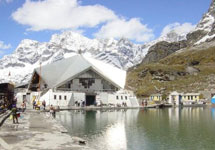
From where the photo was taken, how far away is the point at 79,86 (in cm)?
7194

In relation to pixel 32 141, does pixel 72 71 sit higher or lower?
higher

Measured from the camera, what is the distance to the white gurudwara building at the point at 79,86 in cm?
6550

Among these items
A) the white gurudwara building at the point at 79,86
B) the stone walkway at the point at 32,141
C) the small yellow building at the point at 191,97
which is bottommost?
the stone walkway at the point at 32,141

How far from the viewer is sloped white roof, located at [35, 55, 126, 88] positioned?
69.7m

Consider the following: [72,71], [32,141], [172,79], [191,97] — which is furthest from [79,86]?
[172,79]

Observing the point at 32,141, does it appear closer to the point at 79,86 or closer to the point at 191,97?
the point at 79,86

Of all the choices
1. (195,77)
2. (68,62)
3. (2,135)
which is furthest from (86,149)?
(195,77)

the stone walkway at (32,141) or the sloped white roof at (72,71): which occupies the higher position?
the sloped white roof at (72,71)

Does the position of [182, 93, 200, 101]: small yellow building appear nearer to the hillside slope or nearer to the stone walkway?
the hillside slope

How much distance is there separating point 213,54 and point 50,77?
14548 centimetres

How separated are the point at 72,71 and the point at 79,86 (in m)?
3.83

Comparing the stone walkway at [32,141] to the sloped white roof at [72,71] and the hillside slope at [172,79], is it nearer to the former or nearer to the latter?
the sloped white roof at [72,71]

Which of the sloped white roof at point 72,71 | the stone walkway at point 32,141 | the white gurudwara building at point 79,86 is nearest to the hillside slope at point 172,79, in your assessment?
the sloped white roof at point 72,71

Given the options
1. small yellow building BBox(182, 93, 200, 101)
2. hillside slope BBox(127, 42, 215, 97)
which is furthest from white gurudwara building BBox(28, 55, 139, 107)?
hillside slope BBox(127, 42, 215, 97)
